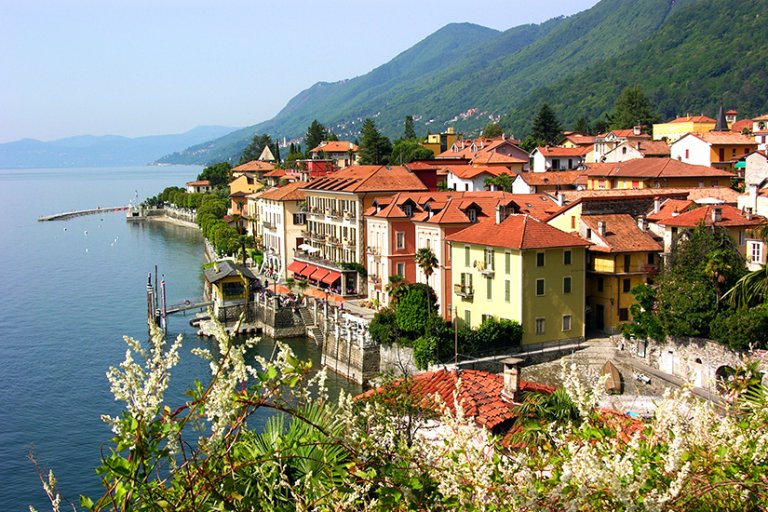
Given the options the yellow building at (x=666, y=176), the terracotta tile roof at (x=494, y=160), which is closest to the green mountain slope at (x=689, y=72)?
the terracotta tile roof at (x=494, y=160)

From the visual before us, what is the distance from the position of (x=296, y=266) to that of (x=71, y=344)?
16538mm

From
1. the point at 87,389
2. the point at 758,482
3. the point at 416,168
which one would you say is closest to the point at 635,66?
the point at 416,168

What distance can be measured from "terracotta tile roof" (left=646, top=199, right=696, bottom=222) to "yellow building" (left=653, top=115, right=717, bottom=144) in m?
51.0

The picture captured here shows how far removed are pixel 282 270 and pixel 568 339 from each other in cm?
2908

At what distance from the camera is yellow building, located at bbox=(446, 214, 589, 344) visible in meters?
34.0

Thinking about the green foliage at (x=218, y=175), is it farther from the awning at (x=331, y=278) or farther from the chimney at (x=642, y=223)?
the chimney at (x=642, y=223)

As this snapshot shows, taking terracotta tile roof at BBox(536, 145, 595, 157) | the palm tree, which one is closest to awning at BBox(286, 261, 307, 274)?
the palm tree

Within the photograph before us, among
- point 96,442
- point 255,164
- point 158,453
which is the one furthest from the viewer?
point 255,164

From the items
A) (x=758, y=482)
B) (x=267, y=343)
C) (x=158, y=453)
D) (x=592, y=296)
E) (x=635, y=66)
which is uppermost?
(x=635, y=66)

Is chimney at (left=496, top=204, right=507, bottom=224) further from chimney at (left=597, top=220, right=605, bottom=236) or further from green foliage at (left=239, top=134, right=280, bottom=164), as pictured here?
green foliage at (left=239, top=134, right=280, bottom=164)

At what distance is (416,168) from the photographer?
55.7m

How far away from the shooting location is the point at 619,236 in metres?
36.4

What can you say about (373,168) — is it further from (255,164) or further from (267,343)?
(255,164)

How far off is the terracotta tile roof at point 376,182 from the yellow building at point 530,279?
14.3m
